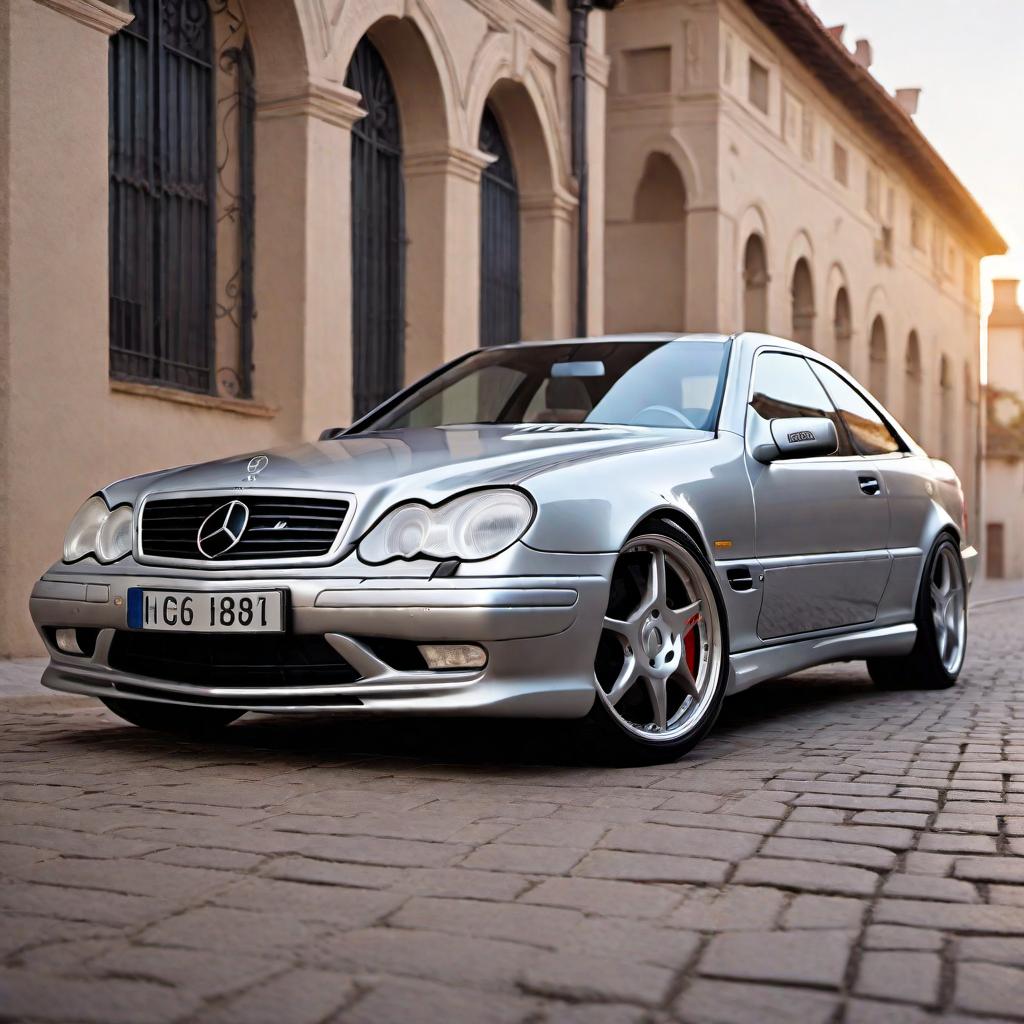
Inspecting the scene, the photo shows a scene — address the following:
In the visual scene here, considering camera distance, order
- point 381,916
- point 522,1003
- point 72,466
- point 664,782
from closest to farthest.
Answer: point 522,1003
point 381,916
point 664,782
point 72,466

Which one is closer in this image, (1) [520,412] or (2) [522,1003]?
(2) [522,1003]

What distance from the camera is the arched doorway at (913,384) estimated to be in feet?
112

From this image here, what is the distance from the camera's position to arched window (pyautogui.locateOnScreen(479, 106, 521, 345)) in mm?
16234

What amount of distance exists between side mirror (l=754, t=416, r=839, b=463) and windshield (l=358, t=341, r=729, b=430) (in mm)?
221

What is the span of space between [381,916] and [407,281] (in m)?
12.1

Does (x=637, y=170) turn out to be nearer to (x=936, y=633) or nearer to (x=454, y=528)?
(x=936, y=633)

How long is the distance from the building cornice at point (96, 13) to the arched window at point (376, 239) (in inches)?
155

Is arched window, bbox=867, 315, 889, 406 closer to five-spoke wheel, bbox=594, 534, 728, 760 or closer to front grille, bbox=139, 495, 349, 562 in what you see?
five-spoke wheel, bbox=594, 534, 728, 760

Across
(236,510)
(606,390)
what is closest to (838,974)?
(236,510)

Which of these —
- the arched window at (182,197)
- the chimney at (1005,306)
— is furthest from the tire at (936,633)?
the chimney at (1005,306)

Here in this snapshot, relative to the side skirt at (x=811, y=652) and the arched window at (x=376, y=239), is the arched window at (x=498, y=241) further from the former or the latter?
the side skirt at (x=811, y=652)

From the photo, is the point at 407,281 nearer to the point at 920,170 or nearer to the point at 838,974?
the point at 838,974

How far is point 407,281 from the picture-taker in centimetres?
1465

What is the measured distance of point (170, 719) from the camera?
5.46 metres
